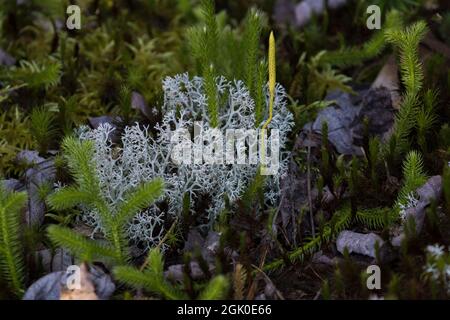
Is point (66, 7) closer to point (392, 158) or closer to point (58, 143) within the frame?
point (58, 143)

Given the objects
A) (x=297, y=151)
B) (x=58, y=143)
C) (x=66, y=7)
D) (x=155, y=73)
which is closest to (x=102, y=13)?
(x=66, y=7)

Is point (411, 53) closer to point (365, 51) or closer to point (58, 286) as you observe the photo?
point (365, 51)

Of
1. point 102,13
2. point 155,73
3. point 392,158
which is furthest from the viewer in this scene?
point 102,13

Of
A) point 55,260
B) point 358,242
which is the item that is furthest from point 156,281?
point 358,242

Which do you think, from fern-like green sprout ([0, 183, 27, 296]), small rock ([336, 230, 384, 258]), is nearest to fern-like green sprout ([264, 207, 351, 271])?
small rock ([336, 230, 384, 258])

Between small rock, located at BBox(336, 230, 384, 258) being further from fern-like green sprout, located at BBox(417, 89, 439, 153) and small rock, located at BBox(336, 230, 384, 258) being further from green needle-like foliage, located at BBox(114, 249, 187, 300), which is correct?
green needle-like foliage, located at BBox(114, 249, 187, 300)

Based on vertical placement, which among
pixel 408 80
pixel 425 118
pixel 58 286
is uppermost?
pixel 408 80

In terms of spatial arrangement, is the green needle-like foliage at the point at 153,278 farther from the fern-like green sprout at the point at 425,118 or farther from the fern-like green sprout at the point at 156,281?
the fern-like green sprout at the point at 425,118
